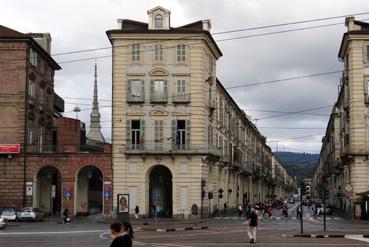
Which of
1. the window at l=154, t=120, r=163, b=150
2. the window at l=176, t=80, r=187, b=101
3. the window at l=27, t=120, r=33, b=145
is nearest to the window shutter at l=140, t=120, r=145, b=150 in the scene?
the window at l=154, t=120, r=163, b=150

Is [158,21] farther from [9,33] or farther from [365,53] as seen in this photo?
[365,53]

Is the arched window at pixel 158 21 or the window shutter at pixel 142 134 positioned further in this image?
the arched window at pixel 158 21

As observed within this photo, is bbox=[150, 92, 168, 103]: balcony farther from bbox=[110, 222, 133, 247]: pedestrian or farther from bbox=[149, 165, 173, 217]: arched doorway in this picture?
bbox=[110, 222, 133, 247]: pedestrian

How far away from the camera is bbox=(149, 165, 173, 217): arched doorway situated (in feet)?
209

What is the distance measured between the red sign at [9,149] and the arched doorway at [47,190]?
14.6ft

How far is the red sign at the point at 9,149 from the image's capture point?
62281mm

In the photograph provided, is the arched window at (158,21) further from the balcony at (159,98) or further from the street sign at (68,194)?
the street sign at (68,194)

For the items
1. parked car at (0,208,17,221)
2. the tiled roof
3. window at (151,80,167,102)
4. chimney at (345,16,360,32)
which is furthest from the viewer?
the tiled roof

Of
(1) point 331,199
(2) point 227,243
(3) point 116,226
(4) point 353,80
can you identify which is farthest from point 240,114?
(3) point 116,226

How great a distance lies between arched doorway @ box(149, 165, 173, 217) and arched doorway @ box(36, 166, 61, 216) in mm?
9892

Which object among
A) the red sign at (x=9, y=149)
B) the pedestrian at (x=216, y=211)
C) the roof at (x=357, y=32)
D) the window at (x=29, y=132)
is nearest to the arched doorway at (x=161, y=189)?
the pedestrian at (x=216, y=211)

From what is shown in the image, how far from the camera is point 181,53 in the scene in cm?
5962

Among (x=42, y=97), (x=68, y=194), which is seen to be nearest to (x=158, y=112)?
(x=68, y=194)

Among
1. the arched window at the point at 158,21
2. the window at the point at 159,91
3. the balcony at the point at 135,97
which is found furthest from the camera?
the arched window at the point at 158,21
